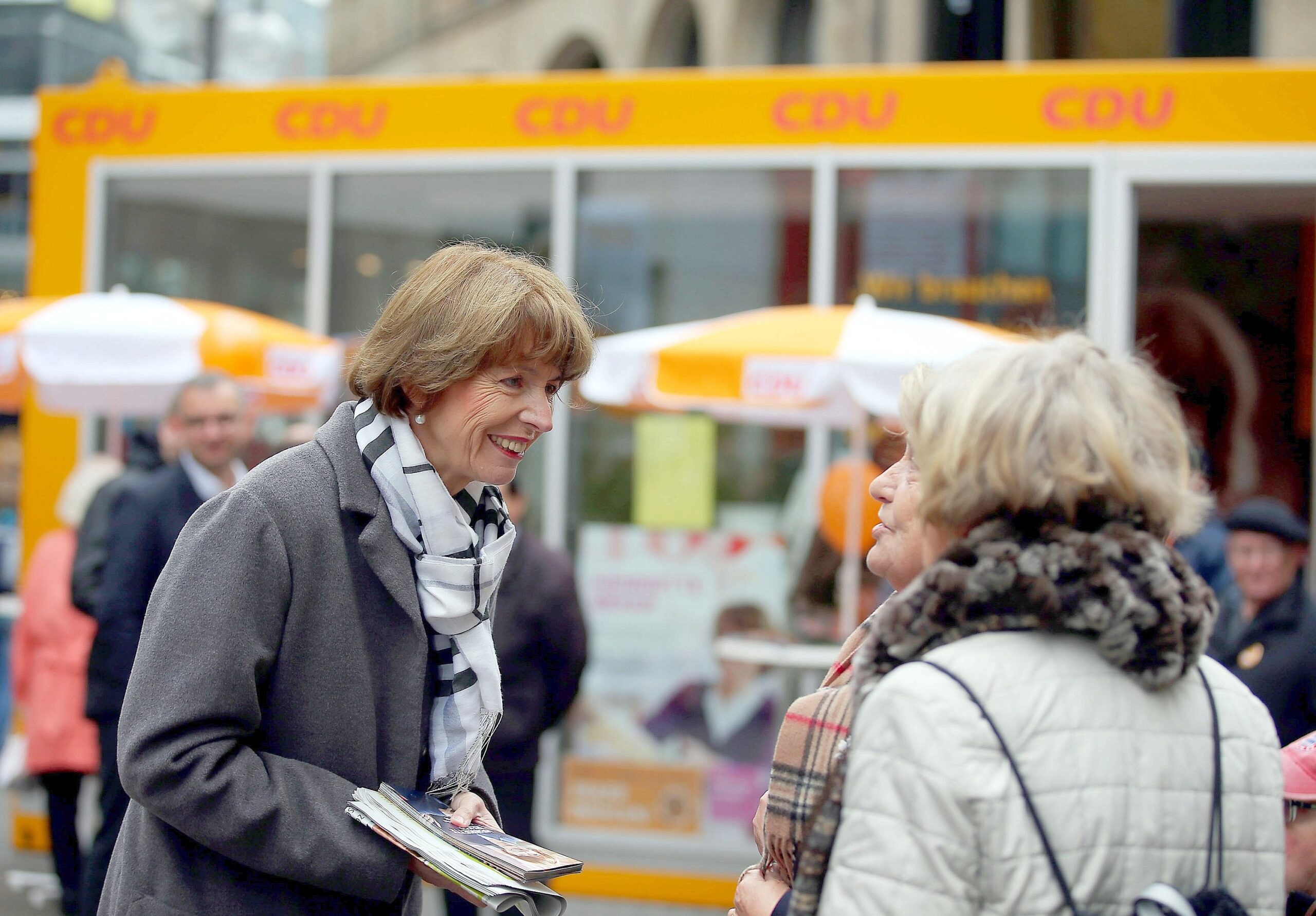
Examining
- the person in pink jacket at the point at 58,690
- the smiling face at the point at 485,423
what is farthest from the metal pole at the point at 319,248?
the smiling face at the point at 485,423

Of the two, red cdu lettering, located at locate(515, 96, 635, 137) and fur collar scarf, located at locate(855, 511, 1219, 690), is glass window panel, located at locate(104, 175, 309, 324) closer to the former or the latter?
red cdu lettering, located at locate(515, 96, 635, 137)

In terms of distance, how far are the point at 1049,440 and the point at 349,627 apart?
1.05 metres

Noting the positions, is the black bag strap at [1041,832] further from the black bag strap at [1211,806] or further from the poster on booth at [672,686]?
the poster on booth at [672,686]

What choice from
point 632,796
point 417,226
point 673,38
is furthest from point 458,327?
point 673,38

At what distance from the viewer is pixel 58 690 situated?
220 inches

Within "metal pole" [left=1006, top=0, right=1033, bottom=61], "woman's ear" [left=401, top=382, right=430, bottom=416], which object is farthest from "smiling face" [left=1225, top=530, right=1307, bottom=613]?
"metal pole" [left=1006, top=0, right=1033, bottom=61]

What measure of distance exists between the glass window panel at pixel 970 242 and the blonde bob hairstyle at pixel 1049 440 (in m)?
5.39

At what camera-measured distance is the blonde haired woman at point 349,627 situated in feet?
6.15

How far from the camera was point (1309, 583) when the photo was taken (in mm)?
6953

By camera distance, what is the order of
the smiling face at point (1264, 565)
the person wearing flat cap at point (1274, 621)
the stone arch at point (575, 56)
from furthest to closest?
1. the stone arch at point (575, 56)
2. the smiling face at point (1264, 565)
3. the person wearing flat cap at point (1274, 621)

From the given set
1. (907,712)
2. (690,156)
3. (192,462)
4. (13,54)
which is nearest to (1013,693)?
(907,712)

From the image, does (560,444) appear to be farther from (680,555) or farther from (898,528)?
(898,528)

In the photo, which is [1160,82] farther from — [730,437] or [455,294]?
[455,294]

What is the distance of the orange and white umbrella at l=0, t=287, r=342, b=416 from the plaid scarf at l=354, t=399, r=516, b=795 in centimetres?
403
